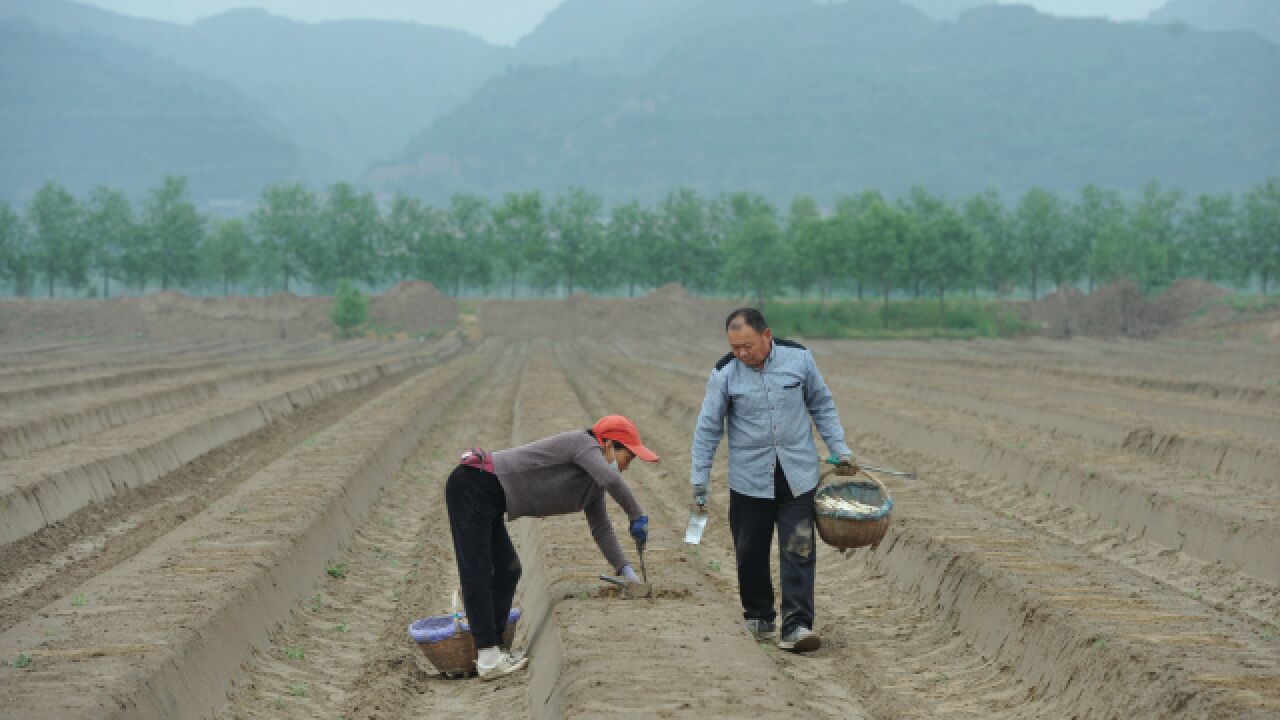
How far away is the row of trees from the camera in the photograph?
79.1 m

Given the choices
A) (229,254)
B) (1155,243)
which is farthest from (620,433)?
(229,254)

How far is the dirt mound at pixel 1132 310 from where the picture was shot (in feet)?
221

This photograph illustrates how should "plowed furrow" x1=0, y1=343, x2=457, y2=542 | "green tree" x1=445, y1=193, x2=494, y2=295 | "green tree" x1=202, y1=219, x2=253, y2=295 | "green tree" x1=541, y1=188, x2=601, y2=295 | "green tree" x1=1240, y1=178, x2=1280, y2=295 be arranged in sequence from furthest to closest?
"green tree" x1=541, y1=188, x2=601, y2=295 → "green tree" x1=445, y1=193, x2=494, y2=295 → "green tree" x1=202, y1=219, x2=253, y2=295 → "green tree" x1=1240, y1=178, x2=1280, y2=295 → "plowed furrow" x1=0, y1=343, x2=457, y2=542

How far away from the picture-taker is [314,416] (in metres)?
25.5

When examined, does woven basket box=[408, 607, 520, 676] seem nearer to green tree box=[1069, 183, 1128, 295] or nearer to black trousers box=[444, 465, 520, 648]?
black trousers box=[444, 465, 520, 648]

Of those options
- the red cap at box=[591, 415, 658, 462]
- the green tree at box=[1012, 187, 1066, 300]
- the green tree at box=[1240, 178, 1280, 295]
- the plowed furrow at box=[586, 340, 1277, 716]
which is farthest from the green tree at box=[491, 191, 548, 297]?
the red cap at box=[591, 415, 658, 462]

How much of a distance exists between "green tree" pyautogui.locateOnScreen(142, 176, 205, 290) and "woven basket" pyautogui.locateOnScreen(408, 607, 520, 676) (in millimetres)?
87435

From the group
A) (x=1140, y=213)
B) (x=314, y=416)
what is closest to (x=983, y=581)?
(x=314, y=416)

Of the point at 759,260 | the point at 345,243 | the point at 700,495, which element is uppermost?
the point at 345,243

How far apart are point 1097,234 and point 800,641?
276 feet

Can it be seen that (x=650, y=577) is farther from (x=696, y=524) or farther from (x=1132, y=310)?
(x=1132, y=310)

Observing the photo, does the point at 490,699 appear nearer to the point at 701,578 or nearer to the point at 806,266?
the point at 701,578

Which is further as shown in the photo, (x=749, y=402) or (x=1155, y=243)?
(x=1155, y=243)

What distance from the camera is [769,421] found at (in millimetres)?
7859
